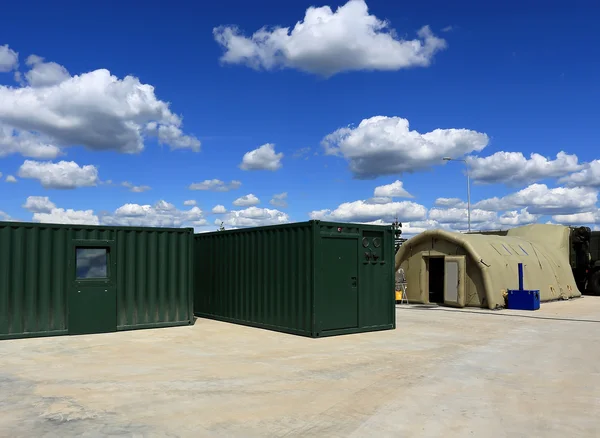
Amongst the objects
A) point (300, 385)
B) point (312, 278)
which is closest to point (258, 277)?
point (312, 278)

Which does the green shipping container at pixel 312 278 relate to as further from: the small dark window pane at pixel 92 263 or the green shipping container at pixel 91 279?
the small dark window pane at pixel 92 263

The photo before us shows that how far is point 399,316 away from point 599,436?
13.8 metres

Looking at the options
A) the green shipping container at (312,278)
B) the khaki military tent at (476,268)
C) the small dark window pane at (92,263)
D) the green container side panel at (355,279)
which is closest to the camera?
the green shipping container at (312,278)

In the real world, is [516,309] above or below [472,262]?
below

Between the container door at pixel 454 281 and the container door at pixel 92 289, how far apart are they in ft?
47.9

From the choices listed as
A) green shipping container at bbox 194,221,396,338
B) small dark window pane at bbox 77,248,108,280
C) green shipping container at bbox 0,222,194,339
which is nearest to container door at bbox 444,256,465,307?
green shipping container at bbox 194,221,396,338

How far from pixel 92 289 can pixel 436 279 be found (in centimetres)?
1766

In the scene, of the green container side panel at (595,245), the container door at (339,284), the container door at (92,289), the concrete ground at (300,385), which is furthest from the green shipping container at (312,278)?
the green container side panel at (595,245)

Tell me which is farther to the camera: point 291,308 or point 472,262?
point 472,262

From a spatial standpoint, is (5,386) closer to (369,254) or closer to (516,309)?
(369,254)

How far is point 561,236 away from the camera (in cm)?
3161

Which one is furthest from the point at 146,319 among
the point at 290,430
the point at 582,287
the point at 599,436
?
the point at 582,287

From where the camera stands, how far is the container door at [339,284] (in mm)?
14602

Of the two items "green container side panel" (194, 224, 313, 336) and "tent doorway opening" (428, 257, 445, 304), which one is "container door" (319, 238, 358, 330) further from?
"tent doorway opening" (428, 257, 445, 304)
